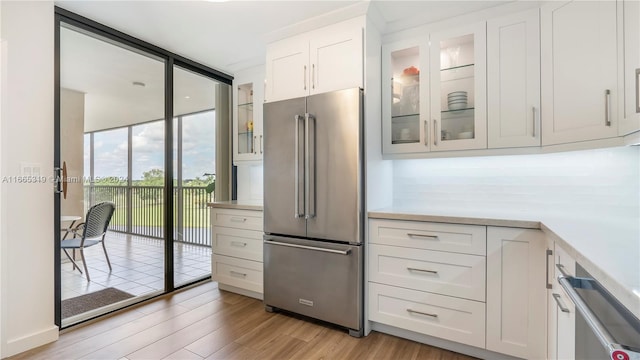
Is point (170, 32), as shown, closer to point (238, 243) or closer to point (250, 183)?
point (250, 183)

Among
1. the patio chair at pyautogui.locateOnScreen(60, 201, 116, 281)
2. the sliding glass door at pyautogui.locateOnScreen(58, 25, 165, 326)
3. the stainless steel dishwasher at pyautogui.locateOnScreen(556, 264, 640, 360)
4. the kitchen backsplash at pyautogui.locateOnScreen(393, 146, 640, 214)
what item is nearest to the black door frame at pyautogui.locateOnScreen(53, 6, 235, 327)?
the sliding glass door at pyautogui.locateOnScreen(58, 25, 165, 326)

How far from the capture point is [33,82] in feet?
6.70

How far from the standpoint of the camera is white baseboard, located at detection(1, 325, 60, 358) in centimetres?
192

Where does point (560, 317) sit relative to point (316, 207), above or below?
below

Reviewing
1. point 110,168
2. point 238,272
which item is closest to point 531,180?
point 238,272

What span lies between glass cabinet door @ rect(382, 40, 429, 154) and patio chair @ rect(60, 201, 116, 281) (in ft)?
8.04

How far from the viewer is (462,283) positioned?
1.95 meters

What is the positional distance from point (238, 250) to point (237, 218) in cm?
31

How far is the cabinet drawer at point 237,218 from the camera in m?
2.87

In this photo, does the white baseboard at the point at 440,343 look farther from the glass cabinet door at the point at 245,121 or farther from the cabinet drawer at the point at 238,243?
the glass cabinet door at the point at 245,121

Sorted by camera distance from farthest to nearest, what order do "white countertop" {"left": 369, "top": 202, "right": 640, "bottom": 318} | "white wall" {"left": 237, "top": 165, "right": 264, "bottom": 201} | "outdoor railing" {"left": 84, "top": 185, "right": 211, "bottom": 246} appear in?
"white wall" {"left": 237, "top": 165, "right": 264, "bottom": 201} < "outdoor railing" {"left": 84, "top": 185, "right": 211, "bottom": 246} < "white countertop" {"left": 369, "top": 202, "right": 640, "bottom": 318}

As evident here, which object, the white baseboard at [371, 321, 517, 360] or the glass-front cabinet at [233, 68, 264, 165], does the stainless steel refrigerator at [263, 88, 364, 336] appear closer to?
the white baseboard at [371, 321, 517, 360]

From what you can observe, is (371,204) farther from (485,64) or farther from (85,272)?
(85,272)

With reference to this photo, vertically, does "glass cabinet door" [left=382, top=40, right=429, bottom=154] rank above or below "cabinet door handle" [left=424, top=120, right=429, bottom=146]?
above
